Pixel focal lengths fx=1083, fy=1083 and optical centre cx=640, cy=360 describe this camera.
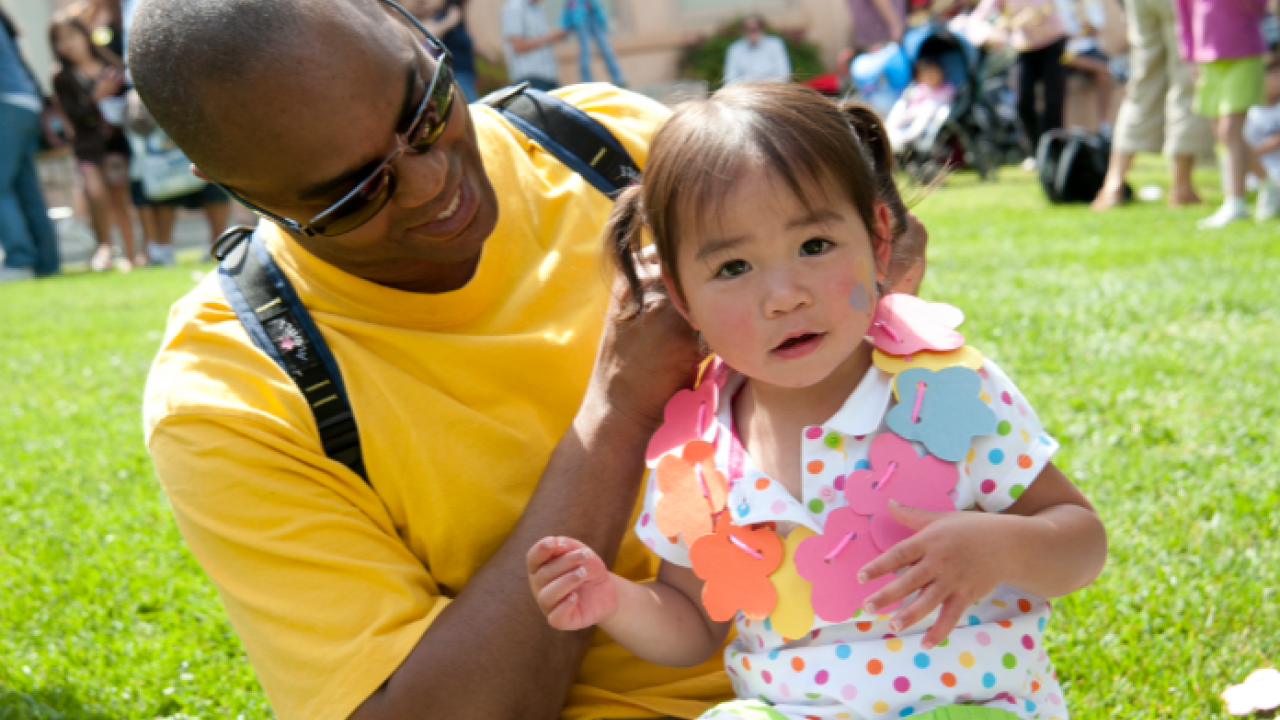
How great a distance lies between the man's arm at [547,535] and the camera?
4.88 ft

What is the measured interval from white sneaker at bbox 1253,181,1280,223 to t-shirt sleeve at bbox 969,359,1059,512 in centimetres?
599

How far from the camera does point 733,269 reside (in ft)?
4.81

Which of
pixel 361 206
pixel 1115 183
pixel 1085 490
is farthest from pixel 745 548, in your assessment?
pixel 1115 183

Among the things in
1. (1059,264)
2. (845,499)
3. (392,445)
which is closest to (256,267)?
(392,445)

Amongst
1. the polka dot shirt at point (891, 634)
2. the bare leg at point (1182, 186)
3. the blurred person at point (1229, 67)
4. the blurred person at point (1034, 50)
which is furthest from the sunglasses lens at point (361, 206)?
the blurred person at point (1034, 50)

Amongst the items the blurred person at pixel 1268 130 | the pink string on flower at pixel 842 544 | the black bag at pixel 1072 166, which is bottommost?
the black bag at pixel 1072 166

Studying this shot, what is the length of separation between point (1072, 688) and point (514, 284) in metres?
1.32

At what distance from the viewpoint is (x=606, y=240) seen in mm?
1704

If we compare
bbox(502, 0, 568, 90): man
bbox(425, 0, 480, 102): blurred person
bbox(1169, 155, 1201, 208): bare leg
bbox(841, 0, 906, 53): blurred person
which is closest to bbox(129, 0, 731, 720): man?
bbox(1169, 155, 1201, 208): bare leg

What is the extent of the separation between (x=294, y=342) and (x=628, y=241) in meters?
0.53

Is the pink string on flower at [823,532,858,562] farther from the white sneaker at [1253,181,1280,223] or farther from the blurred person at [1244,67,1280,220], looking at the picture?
the blurred person at [1244,67,1280,220]

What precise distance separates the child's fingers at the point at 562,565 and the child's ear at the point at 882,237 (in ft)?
1.88

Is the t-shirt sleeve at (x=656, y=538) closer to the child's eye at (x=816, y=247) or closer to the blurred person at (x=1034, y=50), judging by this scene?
the child's eye at (x=816, y=247)

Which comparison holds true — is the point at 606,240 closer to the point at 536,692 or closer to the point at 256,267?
the point at 256,267
